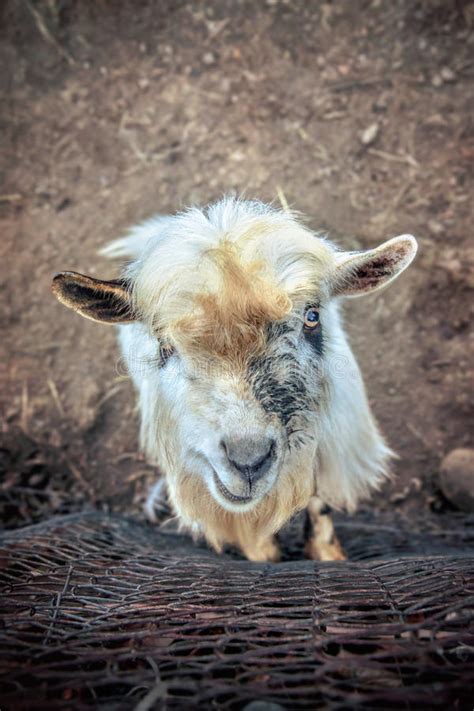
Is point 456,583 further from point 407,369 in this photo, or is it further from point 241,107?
point 241,107

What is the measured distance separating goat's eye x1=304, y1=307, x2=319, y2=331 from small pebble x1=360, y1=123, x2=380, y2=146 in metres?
2.75

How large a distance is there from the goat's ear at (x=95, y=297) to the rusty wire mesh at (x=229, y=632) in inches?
43.8

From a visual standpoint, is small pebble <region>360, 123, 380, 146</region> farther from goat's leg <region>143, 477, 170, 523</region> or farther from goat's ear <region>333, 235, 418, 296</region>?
goat's leg <region>143, 477, 170, 523</region>

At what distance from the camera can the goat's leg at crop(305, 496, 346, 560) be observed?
9.82 feet

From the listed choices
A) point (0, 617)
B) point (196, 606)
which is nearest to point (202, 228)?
point (196, 606)

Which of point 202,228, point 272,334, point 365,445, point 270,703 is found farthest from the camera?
point 365,445

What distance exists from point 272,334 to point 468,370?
2.62 m

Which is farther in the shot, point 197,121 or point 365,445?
point 197,121

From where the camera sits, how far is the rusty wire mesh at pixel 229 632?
140 centimetres

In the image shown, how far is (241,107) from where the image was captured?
15.2ft

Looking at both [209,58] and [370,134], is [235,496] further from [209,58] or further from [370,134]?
[209,58]

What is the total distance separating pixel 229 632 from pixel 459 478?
98.8 inches

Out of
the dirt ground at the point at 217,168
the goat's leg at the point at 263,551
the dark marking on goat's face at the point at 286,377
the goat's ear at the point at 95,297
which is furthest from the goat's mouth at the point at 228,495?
the dirt ground at the point at 217,168

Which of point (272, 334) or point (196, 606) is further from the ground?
point (272, 334)
